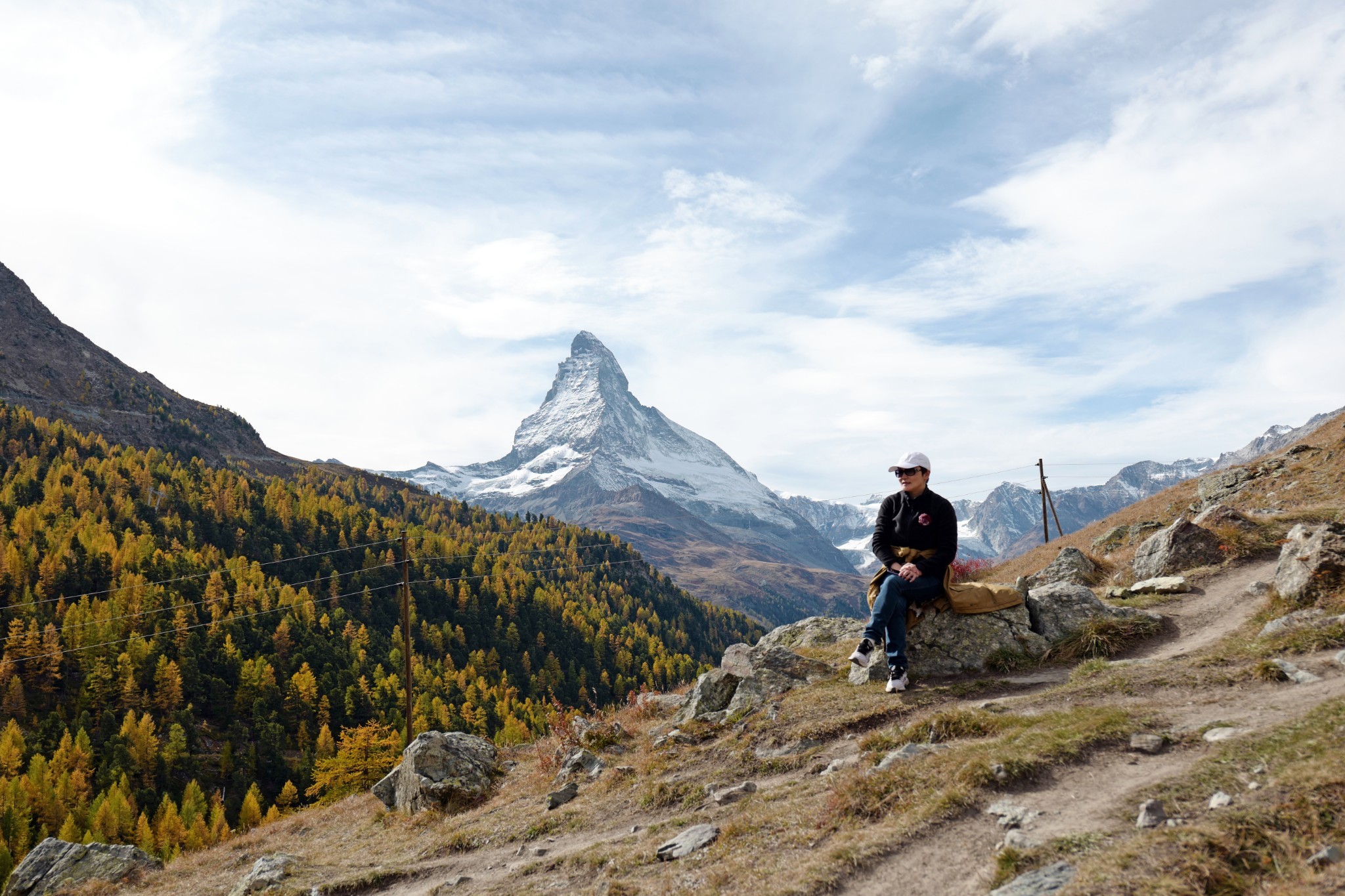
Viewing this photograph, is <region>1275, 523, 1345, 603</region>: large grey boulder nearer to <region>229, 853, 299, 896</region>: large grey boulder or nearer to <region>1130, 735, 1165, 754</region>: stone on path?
<region>1130, 735, 1165, 754</region>: stone on path

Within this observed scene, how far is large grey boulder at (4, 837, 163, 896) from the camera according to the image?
737 inches

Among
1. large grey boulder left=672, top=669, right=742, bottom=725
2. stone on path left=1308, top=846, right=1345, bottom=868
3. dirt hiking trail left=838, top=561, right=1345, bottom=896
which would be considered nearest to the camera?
stone on path left=1308, top=846, right=1345, bottom=868

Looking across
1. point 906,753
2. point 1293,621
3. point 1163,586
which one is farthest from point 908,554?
point 1163,586

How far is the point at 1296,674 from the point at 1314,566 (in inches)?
188

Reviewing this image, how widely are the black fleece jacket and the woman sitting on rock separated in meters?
0.01

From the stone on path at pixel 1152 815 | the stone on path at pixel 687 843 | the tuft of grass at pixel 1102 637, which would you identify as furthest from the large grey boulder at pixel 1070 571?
the stone on path at pixel 1152 815

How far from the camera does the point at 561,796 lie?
15227mm

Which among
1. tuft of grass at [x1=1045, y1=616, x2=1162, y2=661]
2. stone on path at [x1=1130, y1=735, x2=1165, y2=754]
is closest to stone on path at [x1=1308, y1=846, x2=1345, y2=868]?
stone on path at [x1=1130, y1=735, x2=1165, y2=754]

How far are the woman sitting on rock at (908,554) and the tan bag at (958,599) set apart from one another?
0.58 ft

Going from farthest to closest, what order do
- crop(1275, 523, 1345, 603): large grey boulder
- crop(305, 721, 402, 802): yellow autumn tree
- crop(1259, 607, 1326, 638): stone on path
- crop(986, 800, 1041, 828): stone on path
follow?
crop(305, 721, 402, 802): yellow autumn tree < crop(1275, 523, 1345, 603): large grey boulder < crop(1259, 607, 1326, 638): stone on path < crop(986, 800, 1041, 828): stone on path

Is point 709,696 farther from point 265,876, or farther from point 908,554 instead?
point 265,876

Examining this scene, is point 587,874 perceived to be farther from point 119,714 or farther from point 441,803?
point 119,714

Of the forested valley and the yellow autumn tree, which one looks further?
the forested valley

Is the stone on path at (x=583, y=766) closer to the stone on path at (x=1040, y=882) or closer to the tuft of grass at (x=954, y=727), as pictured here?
the tuft of grass at (x=954, y=727)
